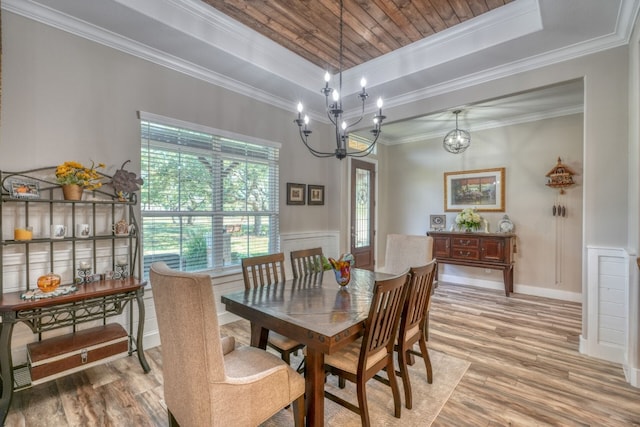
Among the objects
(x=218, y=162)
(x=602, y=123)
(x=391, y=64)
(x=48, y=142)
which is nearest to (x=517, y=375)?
(x=602, y=123)

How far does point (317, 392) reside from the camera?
1620 mm

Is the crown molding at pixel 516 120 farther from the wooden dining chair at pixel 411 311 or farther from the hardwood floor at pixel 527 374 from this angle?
the wooden dining chair at pixel 411 311

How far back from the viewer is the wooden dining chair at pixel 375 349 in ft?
5.40

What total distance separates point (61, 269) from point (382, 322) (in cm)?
262

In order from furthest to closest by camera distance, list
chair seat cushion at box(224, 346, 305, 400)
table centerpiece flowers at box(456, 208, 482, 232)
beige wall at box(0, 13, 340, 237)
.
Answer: table centerpiece flowers at box(456, 208, 482, 232), beige wall at box(0, 13, 340, 237), chair seat cushion at box(224, 346, 305, 400)

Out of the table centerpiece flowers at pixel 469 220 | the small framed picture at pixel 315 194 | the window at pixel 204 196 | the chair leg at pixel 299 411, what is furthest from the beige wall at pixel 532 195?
the chair leg at pixel 299 411

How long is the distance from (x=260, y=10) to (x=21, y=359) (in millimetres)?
3448

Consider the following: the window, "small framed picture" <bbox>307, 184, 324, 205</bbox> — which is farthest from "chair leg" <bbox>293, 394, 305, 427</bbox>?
"small framed picture" <bbox>307, 184, 324, 205</bbox>

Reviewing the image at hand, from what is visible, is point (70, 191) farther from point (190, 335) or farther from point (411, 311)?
point (411, 311)

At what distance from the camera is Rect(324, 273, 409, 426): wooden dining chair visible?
1.65 metres

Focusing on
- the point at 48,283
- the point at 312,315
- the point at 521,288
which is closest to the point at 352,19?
the point at 312,315

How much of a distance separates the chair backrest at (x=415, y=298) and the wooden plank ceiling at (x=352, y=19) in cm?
224

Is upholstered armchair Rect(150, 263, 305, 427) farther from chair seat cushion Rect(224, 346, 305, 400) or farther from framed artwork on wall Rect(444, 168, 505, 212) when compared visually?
framed artwork on wall Rect(444, 168, 505, 212)

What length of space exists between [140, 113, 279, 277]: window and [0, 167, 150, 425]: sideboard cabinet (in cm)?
30
